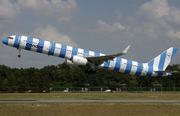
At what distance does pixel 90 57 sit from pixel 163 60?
14238mm

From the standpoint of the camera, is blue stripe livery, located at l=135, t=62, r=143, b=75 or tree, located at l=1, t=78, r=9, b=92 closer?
blue stripe livery, located at l=135, t=62, r=143, b=75

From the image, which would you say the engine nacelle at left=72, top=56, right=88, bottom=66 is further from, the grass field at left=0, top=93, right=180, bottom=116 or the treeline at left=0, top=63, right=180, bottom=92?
the treeline at left=0, top=63, right=180, bottom=92

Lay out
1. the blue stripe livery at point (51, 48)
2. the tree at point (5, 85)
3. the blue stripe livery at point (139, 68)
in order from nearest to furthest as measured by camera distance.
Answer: the blue stripe livery at point (51, 48)
the blue stripe livery at point (139, 68)
the tree at point (5, 85)

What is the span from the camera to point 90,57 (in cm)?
3506

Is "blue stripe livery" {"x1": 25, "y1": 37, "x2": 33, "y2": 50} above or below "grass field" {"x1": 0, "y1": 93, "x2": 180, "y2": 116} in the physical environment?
above

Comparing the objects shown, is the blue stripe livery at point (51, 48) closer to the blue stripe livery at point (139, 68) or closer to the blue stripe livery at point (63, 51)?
the blue stripe livery at point (63, 51)

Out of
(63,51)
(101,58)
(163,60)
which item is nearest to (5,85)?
(63,51)

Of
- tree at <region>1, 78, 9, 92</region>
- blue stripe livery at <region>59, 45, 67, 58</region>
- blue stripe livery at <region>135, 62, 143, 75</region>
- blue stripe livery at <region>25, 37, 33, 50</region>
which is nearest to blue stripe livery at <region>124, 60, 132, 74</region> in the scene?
blue stripe livery at <region>135, 62, 143, 75</region>

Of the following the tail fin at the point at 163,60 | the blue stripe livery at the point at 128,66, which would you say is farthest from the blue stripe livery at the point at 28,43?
the tail fin at the point at 163,60

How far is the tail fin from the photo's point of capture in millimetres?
40906

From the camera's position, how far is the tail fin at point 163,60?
40906 millimetres

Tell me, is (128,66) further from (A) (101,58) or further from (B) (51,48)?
(B) (51,48)

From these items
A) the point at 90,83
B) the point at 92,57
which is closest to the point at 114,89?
the point at 90,83

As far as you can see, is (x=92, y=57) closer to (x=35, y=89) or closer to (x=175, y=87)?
(x=35, y=89)
